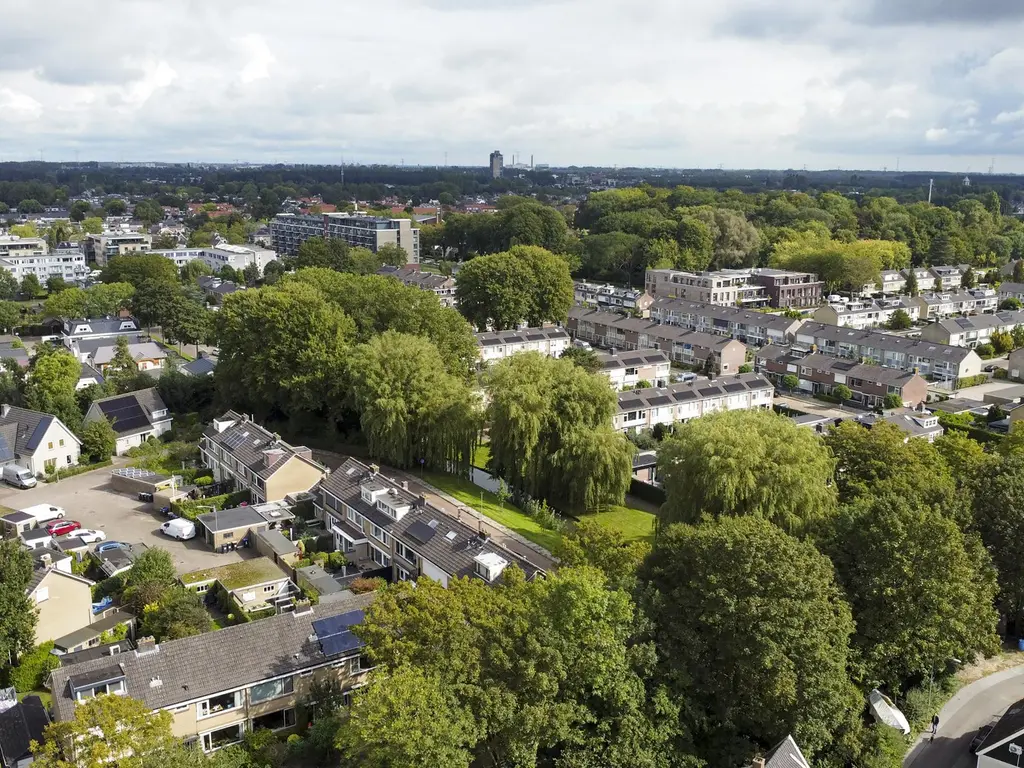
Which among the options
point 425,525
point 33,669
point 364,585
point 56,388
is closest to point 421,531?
point 425,525

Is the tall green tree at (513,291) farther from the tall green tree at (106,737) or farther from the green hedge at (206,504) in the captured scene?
the tall green tree at (106,737)

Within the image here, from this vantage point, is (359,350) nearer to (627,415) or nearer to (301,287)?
(301,287)

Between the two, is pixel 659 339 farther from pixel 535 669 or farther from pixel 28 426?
pixel 535 669

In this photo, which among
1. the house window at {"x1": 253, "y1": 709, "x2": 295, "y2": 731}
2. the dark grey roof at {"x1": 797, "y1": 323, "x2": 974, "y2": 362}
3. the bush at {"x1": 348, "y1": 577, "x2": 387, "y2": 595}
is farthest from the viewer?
the dark grey roof at {"x1": 797, "y1": 323, "x2": 974, "y2": 362}

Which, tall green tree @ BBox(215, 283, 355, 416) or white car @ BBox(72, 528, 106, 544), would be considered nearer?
white car @ BBox(72, 528, 106, 544)

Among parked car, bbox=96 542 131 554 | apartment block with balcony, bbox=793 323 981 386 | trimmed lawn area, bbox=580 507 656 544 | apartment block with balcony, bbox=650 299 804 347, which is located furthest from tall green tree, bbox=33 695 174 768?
apartment block with balcony, bbox=650 299 804 347

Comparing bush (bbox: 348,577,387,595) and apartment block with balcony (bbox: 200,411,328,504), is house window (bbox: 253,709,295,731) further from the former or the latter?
apartment block with balcony (bbox: 200,411,328,504)
